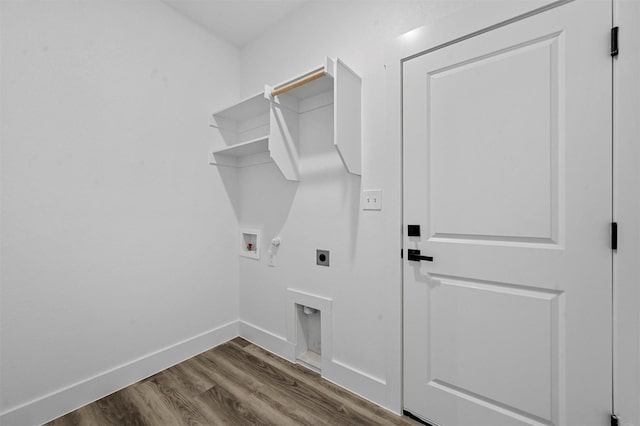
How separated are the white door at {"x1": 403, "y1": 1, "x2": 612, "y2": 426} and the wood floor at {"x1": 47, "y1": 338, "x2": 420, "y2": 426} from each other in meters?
0.42

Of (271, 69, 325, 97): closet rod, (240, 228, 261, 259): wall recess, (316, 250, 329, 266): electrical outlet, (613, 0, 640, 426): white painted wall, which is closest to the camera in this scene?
(613, 0, 640, 426): white painted wall

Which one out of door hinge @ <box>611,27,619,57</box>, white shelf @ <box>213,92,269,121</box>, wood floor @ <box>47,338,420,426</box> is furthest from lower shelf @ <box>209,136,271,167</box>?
door hinge @ <box>611,27,619,57</box>

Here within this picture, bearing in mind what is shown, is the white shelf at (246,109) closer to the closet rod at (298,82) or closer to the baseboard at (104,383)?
the closet rod at (298,82)

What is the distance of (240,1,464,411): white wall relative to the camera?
1513 mm

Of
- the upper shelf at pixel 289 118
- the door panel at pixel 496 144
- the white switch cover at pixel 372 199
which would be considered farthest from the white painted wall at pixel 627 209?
the upper shelf at pixel 289 118

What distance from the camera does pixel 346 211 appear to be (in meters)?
1.71

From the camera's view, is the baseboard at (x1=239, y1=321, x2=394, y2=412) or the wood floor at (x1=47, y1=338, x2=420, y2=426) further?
the baseboard at (x1=239, y1=321, x2=394, y2=412)

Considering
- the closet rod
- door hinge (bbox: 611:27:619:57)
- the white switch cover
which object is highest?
the closet rod

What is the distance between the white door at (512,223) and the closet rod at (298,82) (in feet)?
1.52

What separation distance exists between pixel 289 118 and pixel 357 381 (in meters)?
1.73

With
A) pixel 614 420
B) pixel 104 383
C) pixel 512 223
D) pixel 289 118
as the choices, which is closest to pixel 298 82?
pixel 289 118


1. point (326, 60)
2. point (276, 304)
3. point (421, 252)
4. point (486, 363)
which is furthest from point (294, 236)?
point (486, 363)

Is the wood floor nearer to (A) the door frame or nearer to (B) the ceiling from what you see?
(A) the door frame

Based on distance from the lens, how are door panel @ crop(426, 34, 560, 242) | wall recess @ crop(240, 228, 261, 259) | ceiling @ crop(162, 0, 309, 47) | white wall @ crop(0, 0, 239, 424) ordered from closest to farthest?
door panel @ crop(426, 34, 560, 242) → white wall @ crop(0, 0, 239, 424) → ceiling @ crop(162, 0, 309, 47) → wall recess @ crop(240, 228, 261, 259)
